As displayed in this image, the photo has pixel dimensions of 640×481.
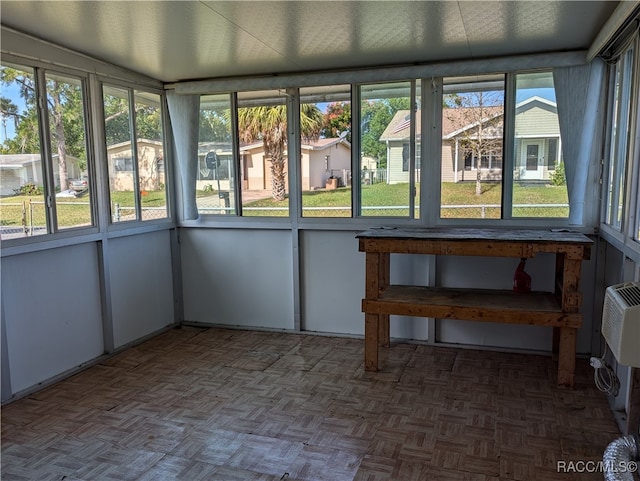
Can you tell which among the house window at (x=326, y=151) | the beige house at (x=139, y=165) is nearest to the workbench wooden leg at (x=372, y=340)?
the house window at (x=326, y=151)

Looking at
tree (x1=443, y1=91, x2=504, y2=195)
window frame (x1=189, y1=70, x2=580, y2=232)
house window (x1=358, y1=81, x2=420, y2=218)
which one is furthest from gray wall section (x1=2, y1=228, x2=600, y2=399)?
tree (x1=443, y1=91, x2=504, y2=195)

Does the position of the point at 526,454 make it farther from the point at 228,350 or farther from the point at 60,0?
the point at 60,0

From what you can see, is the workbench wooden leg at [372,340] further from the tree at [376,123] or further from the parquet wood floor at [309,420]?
the tree at [376,123]

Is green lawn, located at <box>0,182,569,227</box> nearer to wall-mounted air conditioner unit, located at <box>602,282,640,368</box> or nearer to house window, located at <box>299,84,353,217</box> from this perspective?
house window, located at <box>299,84,353,217</box>

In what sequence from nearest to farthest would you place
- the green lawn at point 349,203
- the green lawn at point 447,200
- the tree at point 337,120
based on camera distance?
1. the green lawn at point 349,203
2. the green lawn at point 447,200
3. the tree at point 337,120

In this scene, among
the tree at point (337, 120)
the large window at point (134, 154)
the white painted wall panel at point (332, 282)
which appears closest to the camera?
the large window at point (134, 154)

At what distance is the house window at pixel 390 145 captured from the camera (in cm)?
415

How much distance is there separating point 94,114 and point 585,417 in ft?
13.3

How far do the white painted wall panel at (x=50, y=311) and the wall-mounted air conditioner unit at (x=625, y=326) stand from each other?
3.50 m

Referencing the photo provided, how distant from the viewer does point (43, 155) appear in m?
3.43

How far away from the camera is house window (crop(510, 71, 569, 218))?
381 centimetres

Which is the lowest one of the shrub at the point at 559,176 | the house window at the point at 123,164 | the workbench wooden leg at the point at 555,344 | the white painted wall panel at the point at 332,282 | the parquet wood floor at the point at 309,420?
the parquet wood floor at the point at 309,420

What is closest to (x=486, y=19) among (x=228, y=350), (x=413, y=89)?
(x=413, y=89)

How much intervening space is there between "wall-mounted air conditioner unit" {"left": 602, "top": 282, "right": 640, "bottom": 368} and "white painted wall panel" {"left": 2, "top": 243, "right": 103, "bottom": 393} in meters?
3.50
